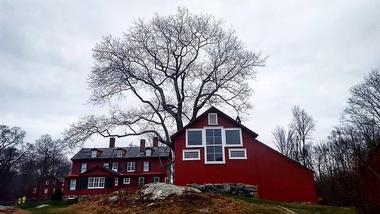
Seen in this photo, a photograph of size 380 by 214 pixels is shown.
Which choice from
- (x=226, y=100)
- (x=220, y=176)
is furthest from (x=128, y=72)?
(x=220, y=176)

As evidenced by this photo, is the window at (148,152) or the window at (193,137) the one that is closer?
the window at (193,137)

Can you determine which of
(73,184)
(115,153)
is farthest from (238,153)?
(115,153)

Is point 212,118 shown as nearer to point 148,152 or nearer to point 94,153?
point 148,152

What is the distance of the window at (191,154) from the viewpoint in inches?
856

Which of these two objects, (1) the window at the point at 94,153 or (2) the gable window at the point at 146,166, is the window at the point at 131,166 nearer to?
(2) the gable window at the point at 146,166

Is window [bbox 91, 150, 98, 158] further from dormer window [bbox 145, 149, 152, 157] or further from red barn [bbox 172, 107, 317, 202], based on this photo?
red barn [bbox 172, 107, 317, 202]

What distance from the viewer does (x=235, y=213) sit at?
12.9m

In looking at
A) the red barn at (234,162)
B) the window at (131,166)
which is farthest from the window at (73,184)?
the red barn at (234,162)

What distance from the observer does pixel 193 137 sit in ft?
72.6

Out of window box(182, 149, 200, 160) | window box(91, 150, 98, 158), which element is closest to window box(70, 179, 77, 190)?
window box(91, 150, 98, 158)

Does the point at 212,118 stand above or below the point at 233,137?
above

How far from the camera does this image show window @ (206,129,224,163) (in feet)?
71.1

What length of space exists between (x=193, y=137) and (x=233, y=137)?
276cm

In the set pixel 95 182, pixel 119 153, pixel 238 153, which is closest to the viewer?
pixel 238 153
